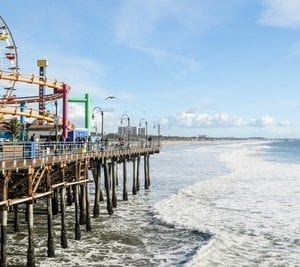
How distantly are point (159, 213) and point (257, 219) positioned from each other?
18.3ft

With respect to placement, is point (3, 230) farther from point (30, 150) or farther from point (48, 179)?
point (48, 179)

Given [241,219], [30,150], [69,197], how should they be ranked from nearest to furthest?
1. [30,150]
2. [241,219]
3. [69,197]

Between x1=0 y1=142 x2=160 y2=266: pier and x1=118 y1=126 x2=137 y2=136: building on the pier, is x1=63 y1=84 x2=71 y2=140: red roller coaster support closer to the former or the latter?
x1=118 y1=126 x2=137 y2=136: building on the pier

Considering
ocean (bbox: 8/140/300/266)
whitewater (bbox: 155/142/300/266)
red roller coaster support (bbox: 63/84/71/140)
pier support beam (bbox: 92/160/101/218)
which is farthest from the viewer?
red roller coaster support (bbox: 63/84/71/140)

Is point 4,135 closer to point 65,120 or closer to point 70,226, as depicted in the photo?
point 65,120

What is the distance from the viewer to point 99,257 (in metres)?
21.2

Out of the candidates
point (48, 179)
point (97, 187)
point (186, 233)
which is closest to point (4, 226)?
point (48, 179)

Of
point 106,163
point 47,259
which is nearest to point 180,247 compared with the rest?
point 47,259

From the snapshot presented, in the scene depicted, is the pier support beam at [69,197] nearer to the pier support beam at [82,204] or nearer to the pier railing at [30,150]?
the pier railing at [30,150]

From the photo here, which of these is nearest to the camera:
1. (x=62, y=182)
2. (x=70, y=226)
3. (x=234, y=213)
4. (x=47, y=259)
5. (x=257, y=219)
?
(x=47, y=259)

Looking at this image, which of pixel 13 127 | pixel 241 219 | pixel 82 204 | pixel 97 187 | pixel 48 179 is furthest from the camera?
pixel 13 127

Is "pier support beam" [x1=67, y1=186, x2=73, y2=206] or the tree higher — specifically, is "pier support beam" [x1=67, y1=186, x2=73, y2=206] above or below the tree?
below

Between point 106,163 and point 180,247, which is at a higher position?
point 106,163

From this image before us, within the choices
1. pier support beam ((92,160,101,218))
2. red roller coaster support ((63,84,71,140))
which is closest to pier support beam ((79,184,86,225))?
pier support beam ((92,160,101,218))
